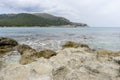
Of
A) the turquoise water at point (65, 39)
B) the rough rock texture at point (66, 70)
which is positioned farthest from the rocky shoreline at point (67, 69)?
the turquoise water at point (65, 39)

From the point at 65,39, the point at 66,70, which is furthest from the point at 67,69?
the point at 65,39

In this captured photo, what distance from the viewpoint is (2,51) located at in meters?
30.6

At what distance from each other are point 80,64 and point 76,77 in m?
0.57

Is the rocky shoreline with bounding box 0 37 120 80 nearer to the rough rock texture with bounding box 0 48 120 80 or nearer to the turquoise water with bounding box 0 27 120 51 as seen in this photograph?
the rough rock texture with bounding box 0 48 120 80

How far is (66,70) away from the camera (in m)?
5.91

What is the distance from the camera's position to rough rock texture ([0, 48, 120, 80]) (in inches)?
227

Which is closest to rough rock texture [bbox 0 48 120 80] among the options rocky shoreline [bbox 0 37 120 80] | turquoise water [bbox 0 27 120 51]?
rocky shoreline [bbox 0 37 120 80]

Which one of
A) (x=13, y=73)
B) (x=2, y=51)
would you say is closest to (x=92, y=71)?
(x=13, y=73)

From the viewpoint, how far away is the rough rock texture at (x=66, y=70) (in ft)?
18.9

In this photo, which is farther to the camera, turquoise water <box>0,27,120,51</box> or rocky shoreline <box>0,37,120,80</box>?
turquoise water <box>0,27,120,51</box>

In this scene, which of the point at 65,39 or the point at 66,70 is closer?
the point at 66,70

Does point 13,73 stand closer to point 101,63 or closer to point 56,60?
point 56,60

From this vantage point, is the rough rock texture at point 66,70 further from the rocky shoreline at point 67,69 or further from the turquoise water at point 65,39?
the turquoise water at point 65,39

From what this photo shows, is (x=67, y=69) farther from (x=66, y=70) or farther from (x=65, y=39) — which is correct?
(x=65, y=39)
